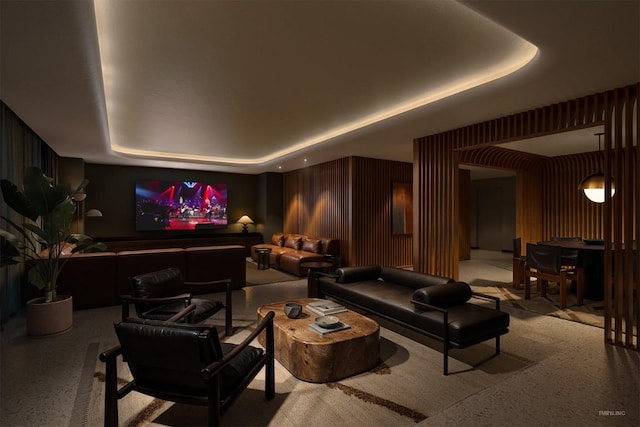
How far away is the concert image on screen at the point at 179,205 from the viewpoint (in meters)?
8.81

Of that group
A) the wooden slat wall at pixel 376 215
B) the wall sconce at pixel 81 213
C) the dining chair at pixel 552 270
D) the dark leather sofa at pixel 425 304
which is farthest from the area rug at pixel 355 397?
the wall sconce at pixel 81 213

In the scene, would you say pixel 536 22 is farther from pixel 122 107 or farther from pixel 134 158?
pixel 134 158

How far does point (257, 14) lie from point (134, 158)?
6.41 m

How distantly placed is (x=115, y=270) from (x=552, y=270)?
642 centimetres

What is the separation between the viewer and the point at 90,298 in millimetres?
4547

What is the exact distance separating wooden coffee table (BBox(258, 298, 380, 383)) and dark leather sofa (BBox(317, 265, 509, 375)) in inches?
19.2

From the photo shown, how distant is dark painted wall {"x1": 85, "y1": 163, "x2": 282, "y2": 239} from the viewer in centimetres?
838

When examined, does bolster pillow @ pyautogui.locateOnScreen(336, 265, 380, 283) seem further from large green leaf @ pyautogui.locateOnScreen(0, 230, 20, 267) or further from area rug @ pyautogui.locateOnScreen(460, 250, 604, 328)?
large green leaf @ pyautogui.locateOnScreen(0, 230, 20, 267)

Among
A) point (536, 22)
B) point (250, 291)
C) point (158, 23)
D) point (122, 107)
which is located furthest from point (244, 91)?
point (250, 291)

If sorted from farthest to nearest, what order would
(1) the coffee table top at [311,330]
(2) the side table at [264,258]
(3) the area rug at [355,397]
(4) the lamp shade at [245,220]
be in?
(4) the lamp shade at [245,220] < (2) the side table at [264,258] < (1) the coffee table top at [311,330] < (3) the area rug at [355,397]

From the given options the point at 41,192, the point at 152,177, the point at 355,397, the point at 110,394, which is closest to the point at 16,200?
the point at 41,192

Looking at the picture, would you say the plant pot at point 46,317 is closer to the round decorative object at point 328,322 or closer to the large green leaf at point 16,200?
the large green leaf at point 16,200

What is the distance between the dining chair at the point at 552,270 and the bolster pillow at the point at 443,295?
2.37 m

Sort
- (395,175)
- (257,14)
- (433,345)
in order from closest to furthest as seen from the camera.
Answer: (257,14) → (433,345) → (395,175)
